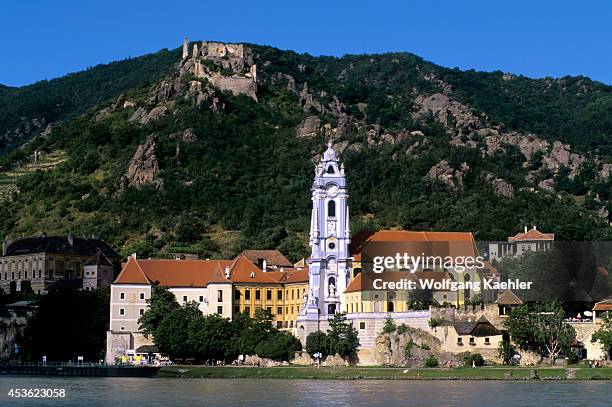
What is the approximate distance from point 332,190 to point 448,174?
52.2 m

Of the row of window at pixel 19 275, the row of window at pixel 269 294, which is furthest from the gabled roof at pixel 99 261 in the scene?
the row of window at pixel 269 294

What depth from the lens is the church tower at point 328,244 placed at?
127312 millimetres

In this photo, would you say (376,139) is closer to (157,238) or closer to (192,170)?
(192,170)

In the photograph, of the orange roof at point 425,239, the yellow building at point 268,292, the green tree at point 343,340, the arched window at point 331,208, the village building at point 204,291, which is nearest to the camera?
the green tree at point 343,340

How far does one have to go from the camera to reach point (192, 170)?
189m

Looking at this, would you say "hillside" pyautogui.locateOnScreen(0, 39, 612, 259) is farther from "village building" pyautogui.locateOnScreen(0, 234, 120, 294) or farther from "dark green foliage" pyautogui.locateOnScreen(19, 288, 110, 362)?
"dark green foliage" pyautogui.locateOnScreen(19, 288, 110, 362)

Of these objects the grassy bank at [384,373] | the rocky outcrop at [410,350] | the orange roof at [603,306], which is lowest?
the grassy bank at [384,373]

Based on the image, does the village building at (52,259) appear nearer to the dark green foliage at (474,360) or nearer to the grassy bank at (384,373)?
the grassy bank at (384,373)

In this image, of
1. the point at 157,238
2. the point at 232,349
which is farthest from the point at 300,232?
the point at 232,349

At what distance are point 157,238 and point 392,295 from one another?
5866 cm

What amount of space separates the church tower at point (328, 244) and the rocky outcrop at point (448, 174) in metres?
48.1

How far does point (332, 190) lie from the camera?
13162 centimetres

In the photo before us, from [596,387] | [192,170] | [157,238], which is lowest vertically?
[596,387]

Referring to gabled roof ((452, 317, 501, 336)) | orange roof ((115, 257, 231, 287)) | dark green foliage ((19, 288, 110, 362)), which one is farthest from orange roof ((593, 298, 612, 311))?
dark green foliage ((19, 288, 110, 362))
